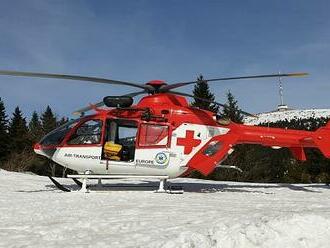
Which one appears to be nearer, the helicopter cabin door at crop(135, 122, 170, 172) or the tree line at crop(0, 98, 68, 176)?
the helicopter cabin door at crop(135, 122, 170, 172)

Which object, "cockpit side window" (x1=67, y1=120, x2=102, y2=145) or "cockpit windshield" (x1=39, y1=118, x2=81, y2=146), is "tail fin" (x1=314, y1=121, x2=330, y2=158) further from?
"cockpit windshield" (x1=39, y1=118, x2=81, y2=146)

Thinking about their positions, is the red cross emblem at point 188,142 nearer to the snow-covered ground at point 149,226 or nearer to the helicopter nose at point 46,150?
the snow-covered ground at point 149,226

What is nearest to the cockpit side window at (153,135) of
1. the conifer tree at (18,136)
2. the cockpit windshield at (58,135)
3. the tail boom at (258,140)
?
the tail boom at (258,140)

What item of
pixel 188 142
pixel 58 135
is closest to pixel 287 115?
pixel 188 142

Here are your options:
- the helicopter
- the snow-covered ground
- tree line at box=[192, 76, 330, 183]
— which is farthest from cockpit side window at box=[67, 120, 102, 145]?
tree line at box=[192, 76, 330, 183]

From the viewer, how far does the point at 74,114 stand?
14445mm

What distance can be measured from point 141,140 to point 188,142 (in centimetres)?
146

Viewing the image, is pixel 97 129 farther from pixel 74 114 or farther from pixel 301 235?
pixel 301 235

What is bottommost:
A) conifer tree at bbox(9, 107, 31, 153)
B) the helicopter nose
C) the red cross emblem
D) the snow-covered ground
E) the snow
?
the snow-covered ground

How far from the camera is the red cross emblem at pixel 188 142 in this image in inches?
536

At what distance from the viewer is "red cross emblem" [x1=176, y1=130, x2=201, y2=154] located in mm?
13617

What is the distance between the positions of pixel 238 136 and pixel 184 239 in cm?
924

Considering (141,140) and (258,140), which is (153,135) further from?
(258,140)

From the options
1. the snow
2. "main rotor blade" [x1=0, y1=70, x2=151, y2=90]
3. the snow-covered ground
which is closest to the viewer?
the snow-covered ground
